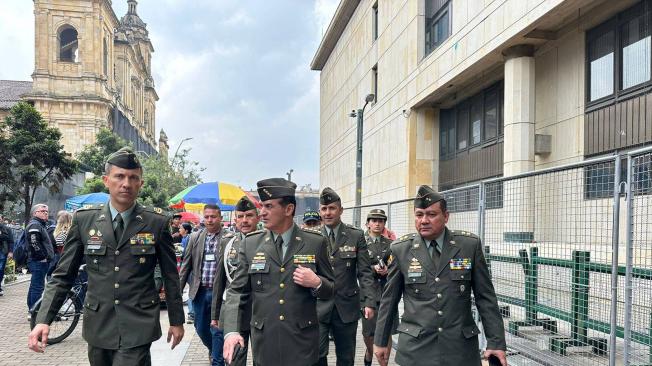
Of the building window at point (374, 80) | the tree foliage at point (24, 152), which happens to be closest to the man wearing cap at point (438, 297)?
the tree foliage at point (24, 152)

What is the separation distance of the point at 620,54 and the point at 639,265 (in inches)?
359

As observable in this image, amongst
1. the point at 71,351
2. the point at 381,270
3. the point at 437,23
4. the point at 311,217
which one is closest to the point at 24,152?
the point at 71,351

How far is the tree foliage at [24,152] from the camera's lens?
17719 mm

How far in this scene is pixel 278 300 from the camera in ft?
12.3

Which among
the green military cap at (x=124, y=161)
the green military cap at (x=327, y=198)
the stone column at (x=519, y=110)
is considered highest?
the stone column at (x=519, y=110)

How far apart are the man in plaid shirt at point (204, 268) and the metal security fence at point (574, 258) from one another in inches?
130

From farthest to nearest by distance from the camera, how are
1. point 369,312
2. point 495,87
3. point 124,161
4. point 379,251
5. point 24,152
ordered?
point 24,152 < point 495,87 < point 379,251 < point 369,312 < point 124,161

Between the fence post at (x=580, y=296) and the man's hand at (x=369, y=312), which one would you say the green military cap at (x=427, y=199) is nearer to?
the fence post at (x=580, y=296)

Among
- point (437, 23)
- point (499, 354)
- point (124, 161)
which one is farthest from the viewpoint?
point (437, 23)

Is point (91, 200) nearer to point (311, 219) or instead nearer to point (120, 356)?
point (311, 219)

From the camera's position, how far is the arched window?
58.7m

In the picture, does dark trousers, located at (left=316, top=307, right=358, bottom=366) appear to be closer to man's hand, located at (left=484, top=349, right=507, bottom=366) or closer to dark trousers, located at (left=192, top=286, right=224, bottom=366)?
dark trousers, located at (left=192, top=286, right=224, bottom=366)

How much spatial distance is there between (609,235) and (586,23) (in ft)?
31.8

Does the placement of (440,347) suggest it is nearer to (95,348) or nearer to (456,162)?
(95,348)
